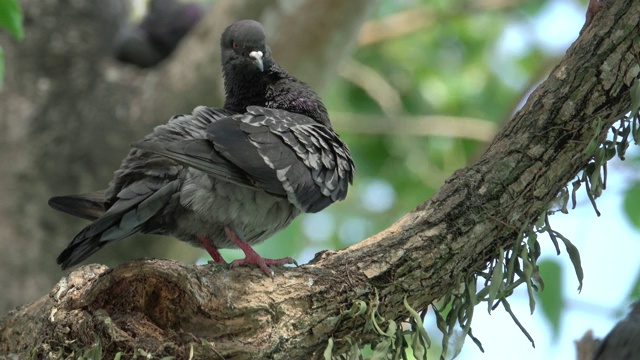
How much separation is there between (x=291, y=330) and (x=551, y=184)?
4.19 ft

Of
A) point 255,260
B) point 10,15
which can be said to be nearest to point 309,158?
point 255,260

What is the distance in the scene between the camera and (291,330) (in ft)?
11.7

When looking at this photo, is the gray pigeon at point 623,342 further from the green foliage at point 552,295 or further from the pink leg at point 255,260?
the green foliage at point 552,295

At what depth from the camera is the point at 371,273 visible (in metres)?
3.72

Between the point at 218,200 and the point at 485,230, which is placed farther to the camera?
the point at 218,200

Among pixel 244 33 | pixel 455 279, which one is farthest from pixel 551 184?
pixel 244 33

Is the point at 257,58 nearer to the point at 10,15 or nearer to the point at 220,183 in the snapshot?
the point at 220,183

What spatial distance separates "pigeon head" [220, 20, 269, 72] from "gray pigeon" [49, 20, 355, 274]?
1.33 feet

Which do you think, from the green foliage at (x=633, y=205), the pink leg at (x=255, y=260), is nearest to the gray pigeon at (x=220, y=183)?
the pink leg at (x=255, y=260)

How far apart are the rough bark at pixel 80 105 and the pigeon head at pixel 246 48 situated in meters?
1.29

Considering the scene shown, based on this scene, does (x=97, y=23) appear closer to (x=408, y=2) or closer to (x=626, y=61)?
(x=626, y=61)

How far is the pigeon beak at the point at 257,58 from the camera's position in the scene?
5.00m

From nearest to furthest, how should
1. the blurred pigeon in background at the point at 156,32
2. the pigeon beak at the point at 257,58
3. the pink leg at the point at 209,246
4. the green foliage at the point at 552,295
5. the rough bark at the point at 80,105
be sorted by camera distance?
the pink leg at the point at 209,246
the pigeon beak at the point at 257,58
the green foliage at the point at 552,295
the rough bark at the point at 80,105
the blurred pigeon in background at the point at 156,32

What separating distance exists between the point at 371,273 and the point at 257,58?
178 cm
